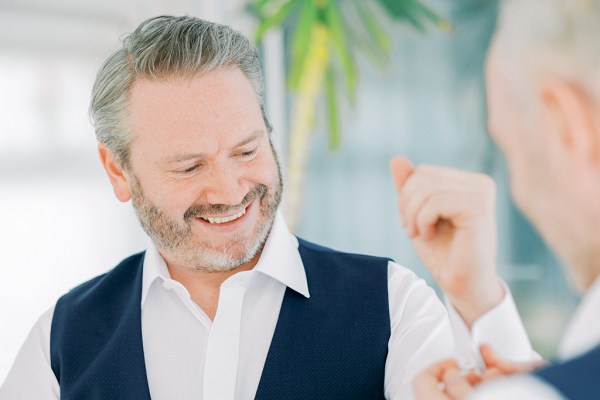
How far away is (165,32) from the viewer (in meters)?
1.69

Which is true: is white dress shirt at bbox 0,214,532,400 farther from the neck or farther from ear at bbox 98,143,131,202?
ear at bbox 98,143,131,202

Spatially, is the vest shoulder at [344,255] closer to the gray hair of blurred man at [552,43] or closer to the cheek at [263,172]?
the cheek at [263,172]

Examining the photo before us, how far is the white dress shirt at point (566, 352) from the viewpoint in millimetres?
644

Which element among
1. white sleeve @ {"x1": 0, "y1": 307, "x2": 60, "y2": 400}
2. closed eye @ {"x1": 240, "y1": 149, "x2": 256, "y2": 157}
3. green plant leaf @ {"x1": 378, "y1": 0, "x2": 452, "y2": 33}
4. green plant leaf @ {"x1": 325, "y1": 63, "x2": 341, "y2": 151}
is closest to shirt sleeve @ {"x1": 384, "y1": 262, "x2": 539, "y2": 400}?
closed eye @ {"x1": 240, "y1": 149, "x2": 256, "y2": 157}

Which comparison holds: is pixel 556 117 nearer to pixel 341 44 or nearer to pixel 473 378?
pixel 473 378

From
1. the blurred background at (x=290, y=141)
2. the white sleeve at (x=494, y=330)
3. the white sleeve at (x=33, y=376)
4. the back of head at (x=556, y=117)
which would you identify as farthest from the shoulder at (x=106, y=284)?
the blurred background at (x=290, y=141)

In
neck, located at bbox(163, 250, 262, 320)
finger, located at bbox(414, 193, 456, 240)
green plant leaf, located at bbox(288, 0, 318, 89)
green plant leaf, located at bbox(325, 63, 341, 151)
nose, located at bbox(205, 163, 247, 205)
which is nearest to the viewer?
finger, located at bbox(414, 193, 456, 240)

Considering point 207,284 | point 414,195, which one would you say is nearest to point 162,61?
point 207,284

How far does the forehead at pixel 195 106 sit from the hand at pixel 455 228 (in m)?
0.67

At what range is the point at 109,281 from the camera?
177 cm

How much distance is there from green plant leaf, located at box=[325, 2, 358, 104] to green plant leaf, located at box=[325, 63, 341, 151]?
3.6 inches

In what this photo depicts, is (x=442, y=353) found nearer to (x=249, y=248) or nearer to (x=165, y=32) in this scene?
(x=249, y=248)

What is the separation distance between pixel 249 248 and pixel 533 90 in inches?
39.3

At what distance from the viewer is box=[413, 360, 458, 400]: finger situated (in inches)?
33.1
